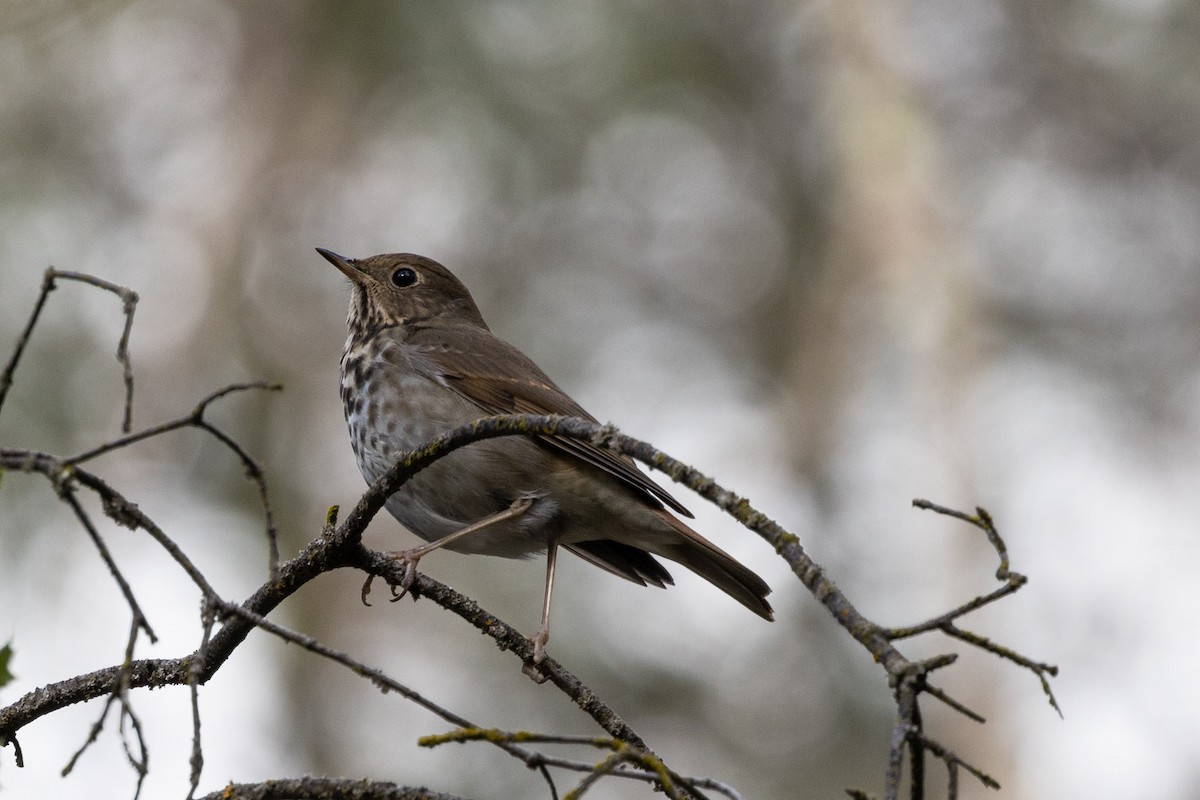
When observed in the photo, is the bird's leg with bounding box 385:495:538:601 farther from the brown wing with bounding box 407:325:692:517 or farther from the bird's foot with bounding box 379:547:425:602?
the brown wing with bounding box 407:325:692:517

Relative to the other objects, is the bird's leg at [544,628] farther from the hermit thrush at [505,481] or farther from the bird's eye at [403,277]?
the bird's eye at [403,277]

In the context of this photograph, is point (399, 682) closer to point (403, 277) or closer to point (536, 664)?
point (536, 664)

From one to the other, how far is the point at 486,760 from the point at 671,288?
6627mm

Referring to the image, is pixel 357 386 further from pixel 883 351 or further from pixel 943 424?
pixel 883 351

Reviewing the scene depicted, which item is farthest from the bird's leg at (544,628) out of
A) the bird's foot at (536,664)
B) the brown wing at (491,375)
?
the brown wing at (491,375)

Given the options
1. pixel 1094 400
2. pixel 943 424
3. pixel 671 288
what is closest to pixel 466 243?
pixel 671 288

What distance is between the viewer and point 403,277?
20.2ft

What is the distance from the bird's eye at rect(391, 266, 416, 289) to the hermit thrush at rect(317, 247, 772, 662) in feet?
2.36

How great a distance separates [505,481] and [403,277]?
70.0 inches

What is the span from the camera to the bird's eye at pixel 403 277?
6.12 m

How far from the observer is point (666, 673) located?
12.3 metres

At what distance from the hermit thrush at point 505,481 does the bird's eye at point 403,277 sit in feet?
2.36

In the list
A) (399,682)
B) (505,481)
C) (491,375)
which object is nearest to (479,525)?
(505,481)

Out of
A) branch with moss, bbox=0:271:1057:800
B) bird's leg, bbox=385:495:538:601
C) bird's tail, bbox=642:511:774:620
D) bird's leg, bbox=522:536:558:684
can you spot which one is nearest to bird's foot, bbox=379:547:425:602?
bird's leg, bbox=385:495:538:601
